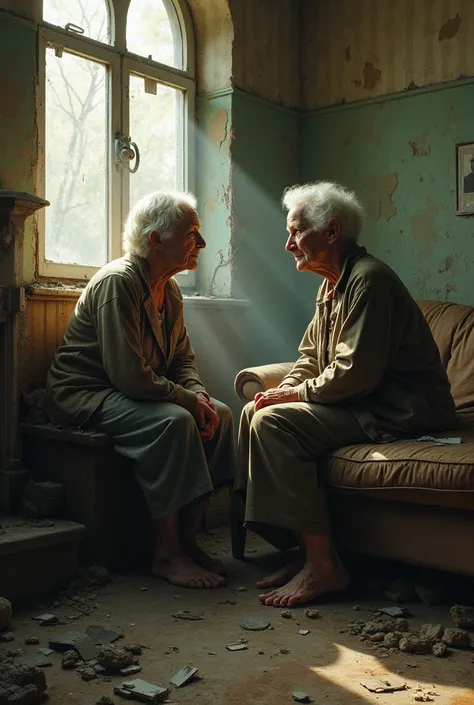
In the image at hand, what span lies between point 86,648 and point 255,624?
573 mm

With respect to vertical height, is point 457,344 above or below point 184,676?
above

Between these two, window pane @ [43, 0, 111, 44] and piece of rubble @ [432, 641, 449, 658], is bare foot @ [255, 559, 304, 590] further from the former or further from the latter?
window pane @ [43, 0, 111, 44]

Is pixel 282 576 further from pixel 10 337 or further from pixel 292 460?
pixel 10 337

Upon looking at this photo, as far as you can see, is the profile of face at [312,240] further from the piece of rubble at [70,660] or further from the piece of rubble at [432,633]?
the piece of rubble at [70,660]

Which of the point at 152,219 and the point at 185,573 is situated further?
the point at 152,219

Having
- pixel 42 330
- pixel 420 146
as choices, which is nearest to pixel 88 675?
pixel 42 330

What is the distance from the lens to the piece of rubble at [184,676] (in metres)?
2.12

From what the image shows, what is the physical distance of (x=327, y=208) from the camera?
3.13 m

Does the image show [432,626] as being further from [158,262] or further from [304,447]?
[158,262]

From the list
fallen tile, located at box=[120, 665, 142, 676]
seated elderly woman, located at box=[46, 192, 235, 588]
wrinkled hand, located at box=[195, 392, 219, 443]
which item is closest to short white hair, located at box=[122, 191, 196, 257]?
seated elderly woman, located at box=[46, 192, 235, 588]

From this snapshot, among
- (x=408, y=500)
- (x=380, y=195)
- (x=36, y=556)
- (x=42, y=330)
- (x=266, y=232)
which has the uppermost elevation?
(x=380, y=195)

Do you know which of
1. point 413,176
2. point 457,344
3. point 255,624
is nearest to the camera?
point 255,624

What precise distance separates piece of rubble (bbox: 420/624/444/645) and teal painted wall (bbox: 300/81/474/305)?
2101mm

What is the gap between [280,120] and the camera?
4.66 m
